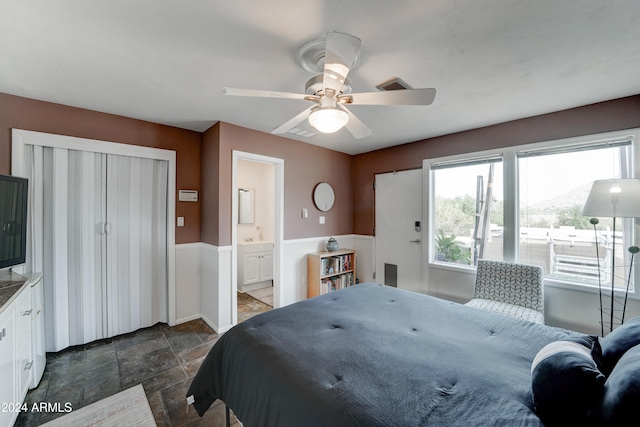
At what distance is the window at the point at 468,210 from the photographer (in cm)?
304

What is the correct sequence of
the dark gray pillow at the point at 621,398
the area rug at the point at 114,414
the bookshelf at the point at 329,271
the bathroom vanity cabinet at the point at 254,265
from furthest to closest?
the bathroom vanity cabinet at the point at 254,265
the bookshelf at the point at 329,271
the area rug at the point at 114,414
the dark gray pillow at the point at 621,398

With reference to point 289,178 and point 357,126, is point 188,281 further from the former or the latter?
point 357,126

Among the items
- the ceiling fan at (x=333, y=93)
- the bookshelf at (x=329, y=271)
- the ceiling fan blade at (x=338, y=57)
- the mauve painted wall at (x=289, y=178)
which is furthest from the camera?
the bookshelf at (x=329, y=271)

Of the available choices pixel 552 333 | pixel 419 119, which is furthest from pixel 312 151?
pixel 552 333

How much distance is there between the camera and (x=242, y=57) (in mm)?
1739

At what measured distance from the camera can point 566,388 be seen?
2.79 feet

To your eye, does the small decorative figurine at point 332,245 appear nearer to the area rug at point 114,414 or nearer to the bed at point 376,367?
the bed at point 376,367

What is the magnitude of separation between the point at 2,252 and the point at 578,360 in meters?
3.29

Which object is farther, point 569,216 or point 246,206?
point 246,206

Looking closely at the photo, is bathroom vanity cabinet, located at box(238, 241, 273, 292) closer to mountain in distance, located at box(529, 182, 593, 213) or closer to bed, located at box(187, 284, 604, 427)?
bed, located at box(187, 284, 604, 427)

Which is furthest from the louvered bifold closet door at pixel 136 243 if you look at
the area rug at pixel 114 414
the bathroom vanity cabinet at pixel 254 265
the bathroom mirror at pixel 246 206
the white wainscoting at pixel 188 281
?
the bathroom mirror at pixel 246 206

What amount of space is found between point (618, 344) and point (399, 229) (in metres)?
2.84

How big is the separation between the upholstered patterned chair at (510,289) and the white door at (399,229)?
91cm

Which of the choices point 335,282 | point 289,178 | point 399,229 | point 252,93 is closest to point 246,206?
point 289,178
